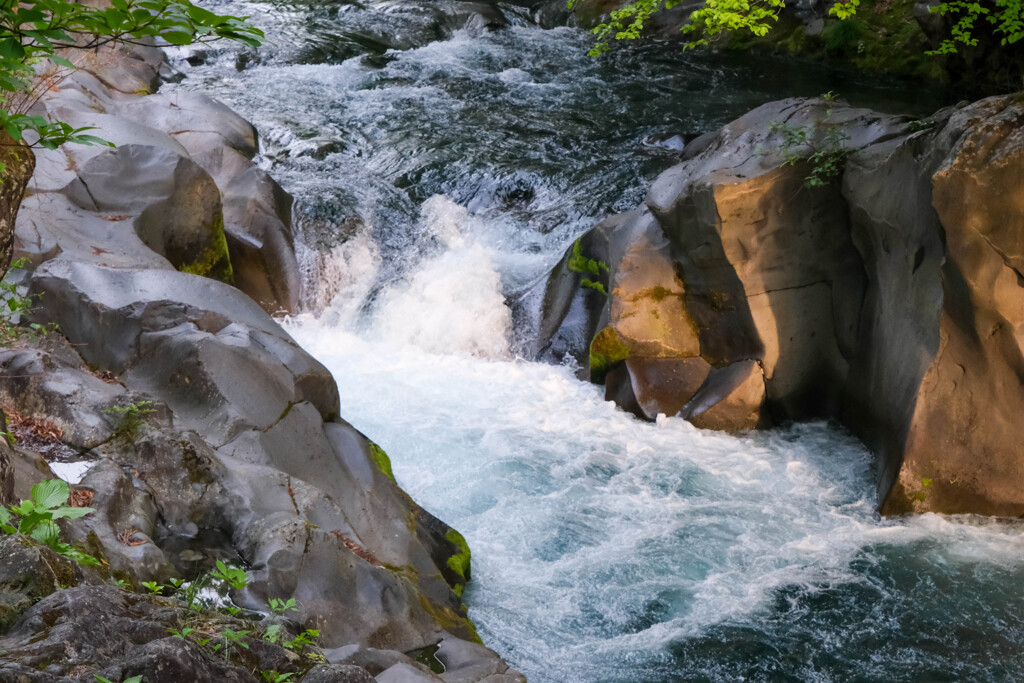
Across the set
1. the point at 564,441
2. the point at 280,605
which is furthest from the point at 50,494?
the point at 564,441

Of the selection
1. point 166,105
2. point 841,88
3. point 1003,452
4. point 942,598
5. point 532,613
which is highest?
point 841,88

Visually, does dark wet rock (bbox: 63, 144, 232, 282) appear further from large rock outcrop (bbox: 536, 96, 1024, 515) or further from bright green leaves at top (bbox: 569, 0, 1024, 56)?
bright green leaves at top (bbox: 569, 0, 1024, 56)

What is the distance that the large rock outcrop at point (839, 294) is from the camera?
6594 mm

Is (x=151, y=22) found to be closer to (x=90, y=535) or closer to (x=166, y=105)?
(x=90, y=535)

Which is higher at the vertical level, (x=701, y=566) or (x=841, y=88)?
(x=841, y=88)

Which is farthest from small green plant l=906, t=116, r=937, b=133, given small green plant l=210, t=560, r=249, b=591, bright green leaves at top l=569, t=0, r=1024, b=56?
small green plant l=210, t=560, r=249, b=591

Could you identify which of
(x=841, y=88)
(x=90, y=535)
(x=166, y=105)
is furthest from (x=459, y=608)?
(x=841, y=88)

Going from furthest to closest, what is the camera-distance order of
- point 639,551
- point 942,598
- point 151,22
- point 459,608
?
point 639,551 < point 942,598 < point 459,608 < point 151,22

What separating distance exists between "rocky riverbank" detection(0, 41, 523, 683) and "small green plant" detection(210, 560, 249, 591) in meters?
0.16

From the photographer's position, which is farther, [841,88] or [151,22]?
[841,88]

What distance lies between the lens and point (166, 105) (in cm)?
1173

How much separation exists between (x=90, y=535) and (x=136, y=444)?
1.38 metres

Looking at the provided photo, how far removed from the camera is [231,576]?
4.09 m

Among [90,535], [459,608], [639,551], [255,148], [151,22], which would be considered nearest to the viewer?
[151,22]
